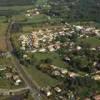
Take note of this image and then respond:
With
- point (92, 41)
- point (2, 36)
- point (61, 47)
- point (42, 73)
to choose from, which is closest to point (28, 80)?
point (42, 73)

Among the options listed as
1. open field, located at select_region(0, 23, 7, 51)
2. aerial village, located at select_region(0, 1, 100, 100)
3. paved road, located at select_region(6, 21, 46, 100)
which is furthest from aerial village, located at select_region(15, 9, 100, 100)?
open field, located at select_region(0, 23, 7, 51)

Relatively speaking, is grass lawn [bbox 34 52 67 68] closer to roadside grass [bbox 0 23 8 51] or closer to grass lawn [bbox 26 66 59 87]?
grass lawn [bbox 26 66 59 87]

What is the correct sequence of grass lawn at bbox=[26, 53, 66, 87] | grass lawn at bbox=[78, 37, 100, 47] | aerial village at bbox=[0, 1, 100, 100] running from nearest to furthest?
1. aerial village at bbox=[0, 1, 100, 100]
2. grass lawn at bbox=[26, 53, 66, 87]
3. grass lawn at bbox=[78, 37, 100, 47]

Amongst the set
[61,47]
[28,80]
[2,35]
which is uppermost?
[28,80]

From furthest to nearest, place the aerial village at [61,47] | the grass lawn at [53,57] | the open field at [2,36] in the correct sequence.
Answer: the open field at [2,36] < the grass lawn at [53,57] < the aerial village at [61,47]

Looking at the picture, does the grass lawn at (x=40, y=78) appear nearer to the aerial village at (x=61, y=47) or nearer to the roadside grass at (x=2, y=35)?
the aerial village at (x=61, y=47)

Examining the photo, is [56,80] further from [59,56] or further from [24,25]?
[24,25]

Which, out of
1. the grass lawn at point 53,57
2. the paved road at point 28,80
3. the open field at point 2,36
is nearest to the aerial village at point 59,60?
the grass lawn at point 53,57

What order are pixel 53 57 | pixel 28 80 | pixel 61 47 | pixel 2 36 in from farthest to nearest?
1. pixel 2 36
2. pixel 61 47
3. pixel 53 57
4. pixel 28 80

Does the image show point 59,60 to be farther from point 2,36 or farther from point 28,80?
point 2,36

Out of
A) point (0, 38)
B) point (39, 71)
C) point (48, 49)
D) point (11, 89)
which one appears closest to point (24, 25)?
point (0, 38)

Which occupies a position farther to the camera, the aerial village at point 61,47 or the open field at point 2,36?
the open field at point 2,36
